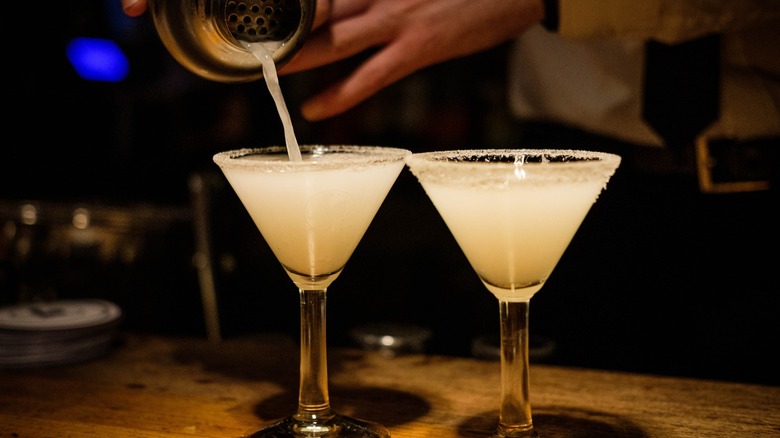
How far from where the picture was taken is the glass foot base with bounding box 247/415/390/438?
1.12 m

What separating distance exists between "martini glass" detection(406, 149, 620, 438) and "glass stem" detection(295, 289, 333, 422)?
0.25 m

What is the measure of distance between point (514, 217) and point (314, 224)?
0.98ft

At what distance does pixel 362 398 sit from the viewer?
1311 mm

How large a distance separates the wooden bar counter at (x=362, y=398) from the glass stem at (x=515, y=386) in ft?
0.45

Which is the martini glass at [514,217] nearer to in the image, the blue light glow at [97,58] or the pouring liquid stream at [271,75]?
the pouring liquid stream at [271,75]

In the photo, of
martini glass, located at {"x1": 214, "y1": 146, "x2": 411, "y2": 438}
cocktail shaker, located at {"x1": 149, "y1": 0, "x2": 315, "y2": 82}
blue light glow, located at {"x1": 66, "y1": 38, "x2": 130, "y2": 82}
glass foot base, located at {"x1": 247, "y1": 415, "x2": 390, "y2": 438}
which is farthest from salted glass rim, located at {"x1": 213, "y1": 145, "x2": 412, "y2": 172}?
blue light glow, located at {"x1": 66, "y1": 38, "x2": 130, "y2": 82}

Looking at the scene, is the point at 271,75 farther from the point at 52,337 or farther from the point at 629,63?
the point at 629,63

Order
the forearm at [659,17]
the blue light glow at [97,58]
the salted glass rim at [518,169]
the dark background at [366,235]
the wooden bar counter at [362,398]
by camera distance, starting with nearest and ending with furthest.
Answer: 1. the salted glass rim at [518,169]
2. the wooden bar counter at [362,398]
3. the forearm at [659,17]
4. the dark background at [366,235]
5. the blue light glow at [97,58]

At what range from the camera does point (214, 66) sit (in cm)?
119

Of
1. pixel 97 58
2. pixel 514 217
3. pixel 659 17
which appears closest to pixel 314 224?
pixel 514 217

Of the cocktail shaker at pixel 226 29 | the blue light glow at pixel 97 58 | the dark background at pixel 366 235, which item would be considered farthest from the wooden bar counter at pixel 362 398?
the blue light glow at pixel 97 58

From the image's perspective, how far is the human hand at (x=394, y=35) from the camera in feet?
4.81

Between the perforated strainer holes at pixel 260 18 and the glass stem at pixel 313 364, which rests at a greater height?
the perforated strainer holes at pixel 260 18

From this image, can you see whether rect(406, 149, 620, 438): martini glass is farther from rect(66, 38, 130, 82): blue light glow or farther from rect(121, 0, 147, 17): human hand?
rect(66, 38, 130, 82): blue light glow
